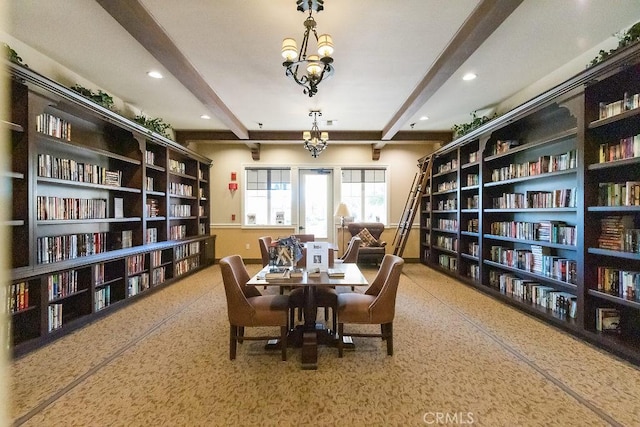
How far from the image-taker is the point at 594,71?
2.88 m

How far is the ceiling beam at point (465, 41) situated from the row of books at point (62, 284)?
4601 mm

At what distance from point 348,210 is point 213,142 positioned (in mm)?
3582

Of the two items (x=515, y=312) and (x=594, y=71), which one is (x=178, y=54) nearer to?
(x=594, y=71)

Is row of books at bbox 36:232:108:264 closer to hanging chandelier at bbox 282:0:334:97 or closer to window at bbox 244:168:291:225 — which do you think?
hanging chandelier at bbox 282:0:334:97

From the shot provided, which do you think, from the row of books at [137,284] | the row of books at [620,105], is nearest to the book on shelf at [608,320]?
the row of books at [620,105]

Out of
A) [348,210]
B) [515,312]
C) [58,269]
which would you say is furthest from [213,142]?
[515,312]

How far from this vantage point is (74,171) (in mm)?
3650

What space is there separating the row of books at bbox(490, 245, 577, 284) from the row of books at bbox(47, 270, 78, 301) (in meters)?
5.33

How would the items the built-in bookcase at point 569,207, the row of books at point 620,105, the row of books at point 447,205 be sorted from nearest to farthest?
the row of books at point 620,105, the built-in bookcase at point 569,207, the row of books at point 447,205

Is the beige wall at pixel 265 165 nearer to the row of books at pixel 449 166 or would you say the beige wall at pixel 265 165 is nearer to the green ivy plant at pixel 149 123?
the row of books at pixel 449 166

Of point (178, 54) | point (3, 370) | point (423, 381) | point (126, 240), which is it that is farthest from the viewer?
point (126, 240)

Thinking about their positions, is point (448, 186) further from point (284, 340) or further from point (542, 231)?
point (284, 340)

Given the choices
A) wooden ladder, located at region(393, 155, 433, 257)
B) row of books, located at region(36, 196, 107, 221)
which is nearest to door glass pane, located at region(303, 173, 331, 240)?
wooden ladder, located at region(393, 155, 433, 257)

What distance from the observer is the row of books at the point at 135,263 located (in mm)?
4414
